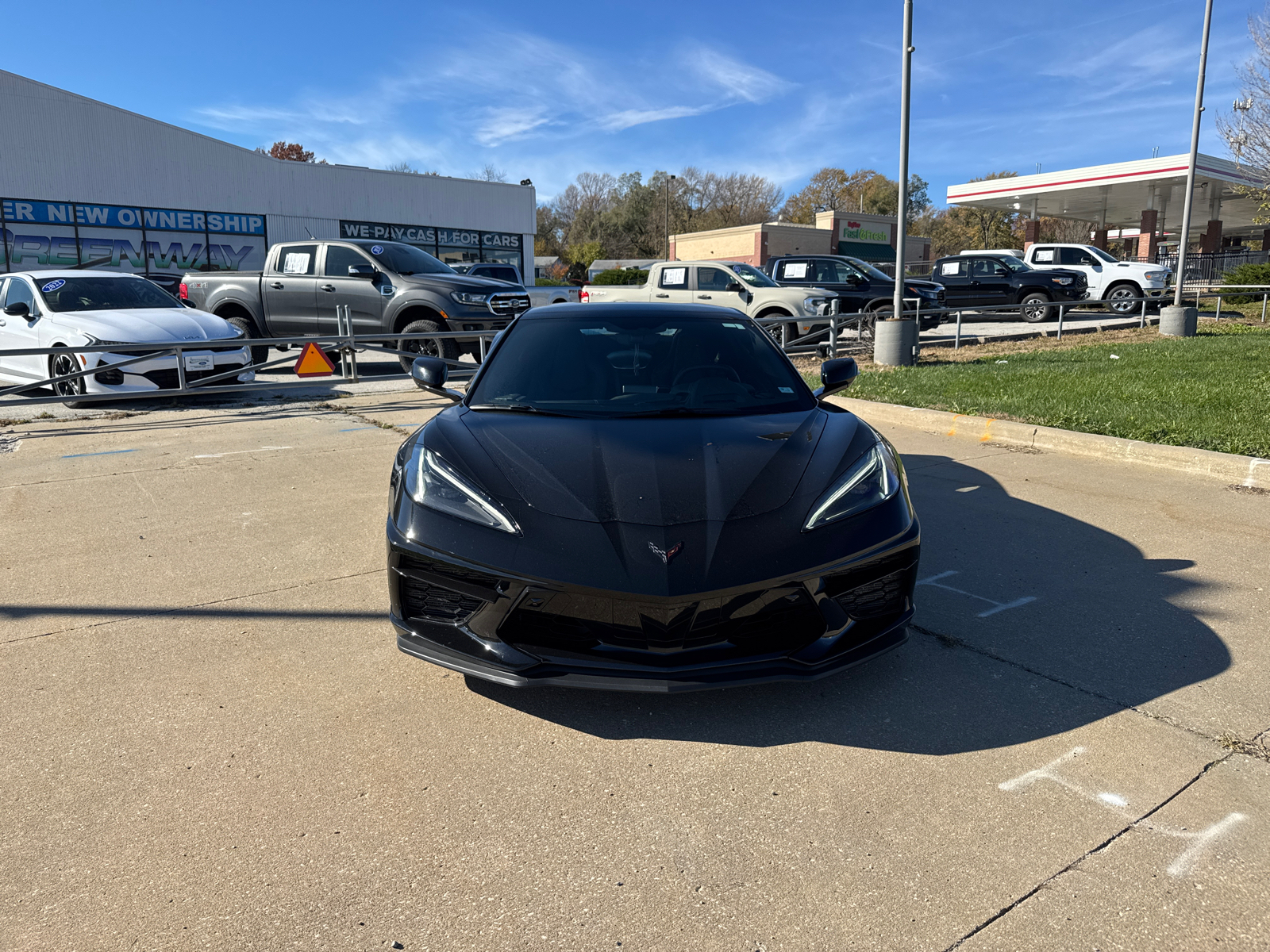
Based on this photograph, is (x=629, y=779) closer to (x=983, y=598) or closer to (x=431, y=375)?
(x=983, y=598)

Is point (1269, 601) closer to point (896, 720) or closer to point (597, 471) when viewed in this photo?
point (896, 720)

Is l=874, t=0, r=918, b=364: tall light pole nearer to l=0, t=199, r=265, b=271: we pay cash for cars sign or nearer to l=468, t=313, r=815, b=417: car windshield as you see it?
l=468, t=313, r=815, b=417: car windshield

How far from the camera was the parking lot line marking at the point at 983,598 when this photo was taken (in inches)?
157

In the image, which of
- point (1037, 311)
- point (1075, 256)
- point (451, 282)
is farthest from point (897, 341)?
point (1075, 256)

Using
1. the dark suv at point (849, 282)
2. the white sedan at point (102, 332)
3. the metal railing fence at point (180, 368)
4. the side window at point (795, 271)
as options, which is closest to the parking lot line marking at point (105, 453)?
the metal railing fence at point (180, 368)

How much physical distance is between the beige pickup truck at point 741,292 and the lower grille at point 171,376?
686 cm

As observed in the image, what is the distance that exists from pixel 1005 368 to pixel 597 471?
10.0 metres

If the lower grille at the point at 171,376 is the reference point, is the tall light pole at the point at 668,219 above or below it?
above

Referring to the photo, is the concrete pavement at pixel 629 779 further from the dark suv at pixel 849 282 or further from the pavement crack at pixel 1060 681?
the dark suv at pixel 849 282

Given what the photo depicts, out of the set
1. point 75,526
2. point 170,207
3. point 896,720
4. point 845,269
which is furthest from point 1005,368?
point 170,207

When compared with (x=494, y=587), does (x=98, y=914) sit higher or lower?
lower

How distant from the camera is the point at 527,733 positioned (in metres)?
2.96

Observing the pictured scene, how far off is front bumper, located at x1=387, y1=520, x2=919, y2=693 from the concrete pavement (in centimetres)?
27

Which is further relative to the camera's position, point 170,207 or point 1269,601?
point 170,207
